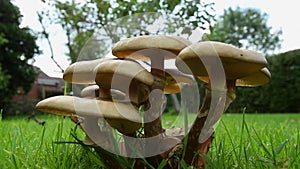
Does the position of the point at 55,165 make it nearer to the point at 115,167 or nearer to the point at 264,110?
the point at 115,167

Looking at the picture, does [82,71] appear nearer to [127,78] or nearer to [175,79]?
[127,78]

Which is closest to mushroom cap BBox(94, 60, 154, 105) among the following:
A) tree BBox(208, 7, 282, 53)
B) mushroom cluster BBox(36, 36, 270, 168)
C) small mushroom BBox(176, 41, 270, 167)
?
mushroom cluster BBox(36, 36, 270, 168)

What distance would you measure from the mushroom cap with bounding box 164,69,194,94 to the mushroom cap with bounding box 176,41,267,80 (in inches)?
7.8


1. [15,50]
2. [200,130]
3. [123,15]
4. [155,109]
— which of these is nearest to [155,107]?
[155,109]

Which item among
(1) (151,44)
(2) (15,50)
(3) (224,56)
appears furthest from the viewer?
(2) (15,50)

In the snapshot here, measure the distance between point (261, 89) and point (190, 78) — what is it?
1100 centimetres

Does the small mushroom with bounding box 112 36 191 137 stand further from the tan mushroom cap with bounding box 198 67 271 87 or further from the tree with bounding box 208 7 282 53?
the tree with bounding box 208 7 282 53

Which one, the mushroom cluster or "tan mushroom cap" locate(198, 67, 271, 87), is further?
"tan mushroom cap" locate(198, 67, 271, 87)

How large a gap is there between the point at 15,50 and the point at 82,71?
14.6 m

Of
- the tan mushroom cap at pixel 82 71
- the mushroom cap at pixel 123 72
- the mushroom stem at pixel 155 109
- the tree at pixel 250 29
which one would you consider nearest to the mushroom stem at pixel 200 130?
the mushroom stem at pixel 155 109

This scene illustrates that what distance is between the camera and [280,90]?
11219 millimetres

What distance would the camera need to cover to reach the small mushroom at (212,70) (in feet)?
2.89

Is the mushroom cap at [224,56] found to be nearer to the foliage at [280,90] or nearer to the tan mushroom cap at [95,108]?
the tan mushroom cap at [95,108]

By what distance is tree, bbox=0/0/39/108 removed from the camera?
45.2ft
